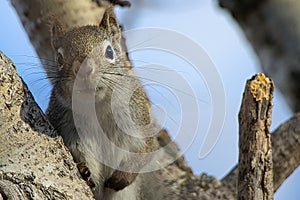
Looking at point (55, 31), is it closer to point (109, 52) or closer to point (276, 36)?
point (109, 52)

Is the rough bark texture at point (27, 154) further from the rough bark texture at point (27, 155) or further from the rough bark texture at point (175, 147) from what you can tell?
the rough bark texture at point (175, 147)

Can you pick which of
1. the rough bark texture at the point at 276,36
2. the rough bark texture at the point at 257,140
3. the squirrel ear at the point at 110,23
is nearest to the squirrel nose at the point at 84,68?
the squirrel ear at the point at 110,23

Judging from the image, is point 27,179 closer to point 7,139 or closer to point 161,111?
point 7,139

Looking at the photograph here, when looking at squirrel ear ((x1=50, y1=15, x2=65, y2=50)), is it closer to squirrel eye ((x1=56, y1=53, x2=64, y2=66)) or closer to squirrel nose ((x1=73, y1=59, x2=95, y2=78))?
squirrel eye ((x1=56, y1=53, x2=64, y2=66))

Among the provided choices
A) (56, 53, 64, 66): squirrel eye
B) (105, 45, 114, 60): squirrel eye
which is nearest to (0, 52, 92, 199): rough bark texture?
(56, 53, 64, 66): squirrel eye

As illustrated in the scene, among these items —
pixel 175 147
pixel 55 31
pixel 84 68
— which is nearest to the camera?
pixel 84 68

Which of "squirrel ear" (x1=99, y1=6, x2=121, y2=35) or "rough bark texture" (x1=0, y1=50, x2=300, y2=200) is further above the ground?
"squirrel ear" (x1=99, y1=6, x2=121, y2=35)

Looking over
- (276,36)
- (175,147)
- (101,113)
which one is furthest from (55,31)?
(276,36)
